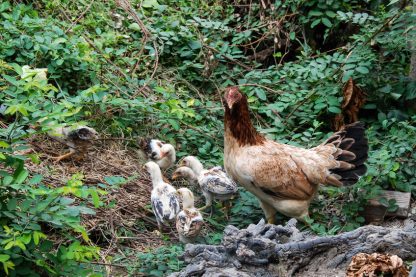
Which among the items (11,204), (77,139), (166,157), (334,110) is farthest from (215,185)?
(11,204)

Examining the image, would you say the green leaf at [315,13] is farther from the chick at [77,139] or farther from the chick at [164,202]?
the chick at [164,202]

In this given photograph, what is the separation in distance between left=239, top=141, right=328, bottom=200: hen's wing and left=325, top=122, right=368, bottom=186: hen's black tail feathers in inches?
6.5

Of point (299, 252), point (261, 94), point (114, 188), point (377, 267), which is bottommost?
point (114, 188)

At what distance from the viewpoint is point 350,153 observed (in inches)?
294

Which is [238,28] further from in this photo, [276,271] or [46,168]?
[276,271]

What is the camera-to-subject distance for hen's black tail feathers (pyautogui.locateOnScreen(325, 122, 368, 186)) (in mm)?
7406

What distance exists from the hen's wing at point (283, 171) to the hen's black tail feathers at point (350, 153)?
6.5 inches

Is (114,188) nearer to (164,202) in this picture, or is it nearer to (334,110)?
(164,202)

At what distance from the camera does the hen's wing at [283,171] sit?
23.9ft

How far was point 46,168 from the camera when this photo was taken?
7773 millimetres

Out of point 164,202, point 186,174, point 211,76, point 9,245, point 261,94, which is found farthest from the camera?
point 211,76

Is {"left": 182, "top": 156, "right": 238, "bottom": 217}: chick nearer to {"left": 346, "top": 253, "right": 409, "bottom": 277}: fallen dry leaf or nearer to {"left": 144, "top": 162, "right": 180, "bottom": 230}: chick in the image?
{"left": 144, "top": 162, "right": 180, "bottom": 230}: chick

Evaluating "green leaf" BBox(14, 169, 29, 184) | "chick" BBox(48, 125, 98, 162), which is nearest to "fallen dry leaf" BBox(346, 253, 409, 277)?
"green leaf" BBox(14, 169, 29, 184)

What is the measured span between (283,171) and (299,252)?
2.28 meters
